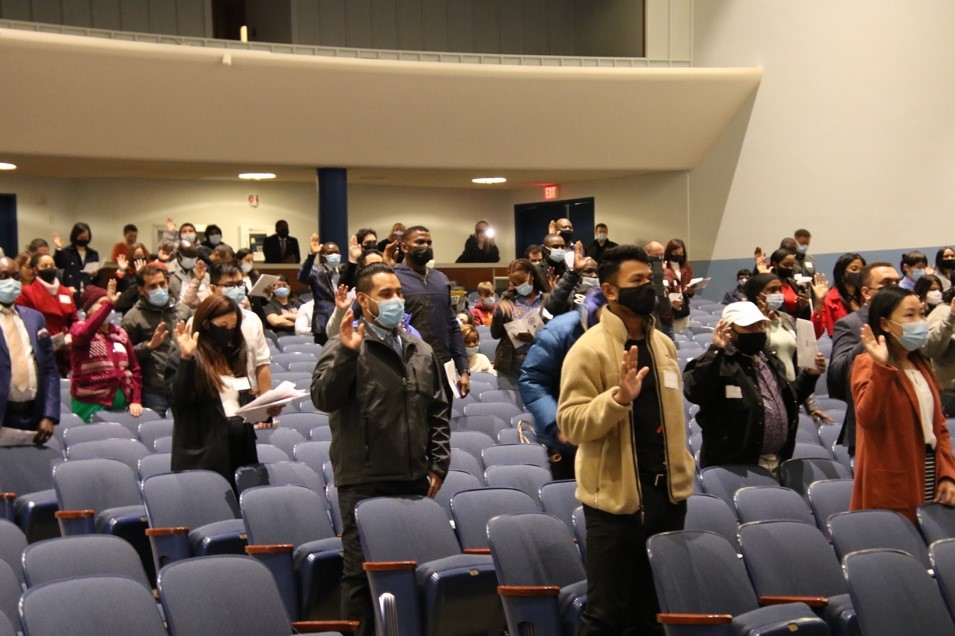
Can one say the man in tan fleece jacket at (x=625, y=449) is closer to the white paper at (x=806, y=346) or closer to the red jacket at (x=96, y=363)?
the white paper at (x=806, y=346)

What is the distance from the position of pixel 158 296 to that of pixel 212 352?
7.93ft

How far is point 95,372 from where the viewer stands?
7.14 meters

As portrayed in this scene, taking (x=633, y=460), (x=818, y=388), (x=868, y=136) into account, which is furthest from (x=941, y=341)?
(x=868, y=136)

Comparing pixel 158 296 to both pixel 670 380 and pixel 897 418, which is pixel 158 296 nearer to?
pixel 670 380

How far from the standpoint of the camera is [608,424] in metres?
3.58

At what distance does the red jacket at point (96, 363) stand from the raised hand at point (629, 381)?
4.46m

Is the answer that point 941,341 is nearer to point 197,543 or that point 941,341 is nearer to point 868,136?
point 197,543

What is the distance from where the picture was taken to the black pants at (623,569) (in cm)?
370

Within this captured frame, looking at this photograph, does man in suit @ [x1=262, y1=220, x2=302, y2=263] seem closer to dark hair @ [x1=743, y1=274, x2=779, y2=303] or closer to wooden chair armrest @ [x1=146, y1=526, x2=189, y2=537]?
dark hair @ [x1=743, y1=274, x2=779, y2=303]

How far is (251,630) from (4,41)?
11.0 meters

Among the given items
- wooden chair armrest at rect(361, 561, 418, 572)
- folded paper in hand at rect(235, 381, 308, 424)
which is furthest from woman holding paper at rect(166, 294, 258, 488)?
wooden chair armrest at rect(361, 561, 418, 572)

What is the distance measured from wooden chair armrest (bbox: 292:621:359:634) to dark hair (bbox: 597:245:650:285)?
1.57 m

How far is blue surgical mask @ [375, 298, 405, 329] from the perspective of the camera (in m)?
4.41

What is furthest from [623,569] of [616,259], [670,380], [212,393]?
[212,393]
